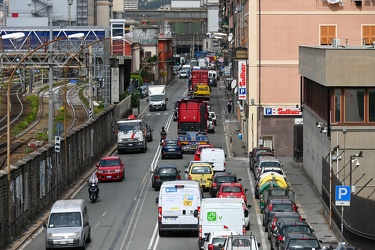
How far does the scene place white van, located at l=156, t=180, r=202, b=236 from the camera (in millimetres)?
37438

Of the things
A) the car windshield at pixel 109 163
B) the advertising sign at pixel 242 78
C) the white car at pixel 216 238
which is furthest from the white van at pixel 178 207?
the advertising sign at pixel 242 78

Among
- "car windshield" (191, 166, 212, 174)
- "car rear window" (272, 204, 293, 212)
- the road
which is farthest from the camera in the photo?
"car windshield" (191, 166, 212, 174)

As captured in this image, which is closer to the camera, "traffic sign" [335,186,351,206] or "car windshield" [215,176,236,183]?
"traffic sign" [335,186,351,206]

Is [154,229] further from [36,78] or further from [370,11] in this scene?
[36,78]

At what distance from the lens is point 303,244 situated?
101ft

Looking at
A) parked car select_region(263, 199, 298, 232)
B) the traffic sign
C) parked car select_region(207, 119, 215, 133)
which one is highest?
parked car select_region(207, 119, 215, 133)

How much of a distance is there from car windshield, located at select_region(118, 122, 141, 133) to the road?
184cm

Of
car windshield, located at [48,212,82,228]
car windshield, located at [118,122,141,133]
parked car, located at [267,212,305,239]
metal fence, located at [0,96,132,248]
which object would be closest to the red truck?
car windshield, located at [118,122,141,133]

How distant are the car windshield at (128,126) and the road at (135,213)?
1.84m

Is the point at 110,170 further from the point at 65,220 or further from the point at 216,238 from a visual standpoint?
the point at 216,238

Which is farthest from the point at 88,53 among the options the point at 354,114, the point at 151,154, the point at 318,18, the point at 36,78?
the point at 36,78

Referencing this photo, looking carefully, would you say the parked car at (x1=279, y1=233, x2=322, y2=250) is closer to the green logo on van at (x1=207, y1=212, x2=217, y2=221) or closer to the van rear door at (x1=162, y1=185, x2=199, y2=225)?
the green logo on van at (x1=207, y1=212, x2=217, y2=221)

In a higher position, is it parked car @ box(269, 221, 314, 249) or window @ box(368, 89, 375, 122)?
window @ box(368, 89, 375, 122)

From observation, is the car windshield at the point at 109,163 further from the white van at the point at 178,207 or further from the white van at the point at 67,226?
the white van at the point at 67,226
